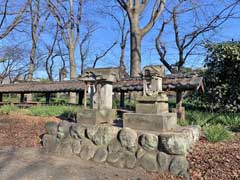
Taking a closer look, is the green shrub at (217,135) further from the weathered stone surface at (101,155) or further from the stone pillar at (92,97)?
the stone pillar at (92,97)

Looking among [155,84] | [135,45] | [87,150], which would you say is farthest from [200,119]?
[135,45]

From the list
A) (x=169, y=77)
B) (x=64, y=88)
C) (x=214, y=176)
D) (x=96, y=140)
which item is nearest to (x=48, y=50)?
(x=64, y=88)

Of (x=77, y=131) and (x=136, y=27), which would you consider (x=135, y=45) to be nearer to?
(x=136, y=27)

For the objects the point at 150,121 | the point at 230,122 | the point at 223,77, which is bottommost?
the point at 230,122

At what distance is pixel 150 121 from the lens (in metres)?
5.38

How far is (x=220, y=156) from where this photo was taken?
4625 millimetres

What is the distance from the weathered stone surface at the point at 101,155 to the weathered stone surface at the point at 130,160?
499 mm

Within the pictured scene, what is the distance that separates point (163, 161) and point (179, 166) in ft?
1.07

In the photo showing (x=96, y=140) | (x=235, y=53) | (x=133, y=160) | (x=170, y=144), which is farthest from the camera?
(x=235, y=53)

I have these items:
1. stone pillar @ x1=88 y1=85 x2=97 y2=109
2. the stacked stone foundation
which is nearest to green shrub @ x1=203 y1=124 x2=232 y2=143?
the stacked stone foundation

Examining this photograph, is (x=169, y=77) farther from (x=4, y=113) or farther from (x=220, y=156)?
(x=4, y=113)

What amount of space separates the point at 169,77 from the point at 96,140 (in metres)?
4.57

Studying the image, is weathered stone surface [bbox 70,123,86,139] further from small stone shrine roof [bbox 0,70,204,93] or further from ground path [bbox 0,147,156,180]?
small stone shrine roof [bbox 0,70,204,93]

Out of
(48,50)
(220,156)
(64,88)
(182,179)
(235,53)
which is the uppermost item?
(48,50)
